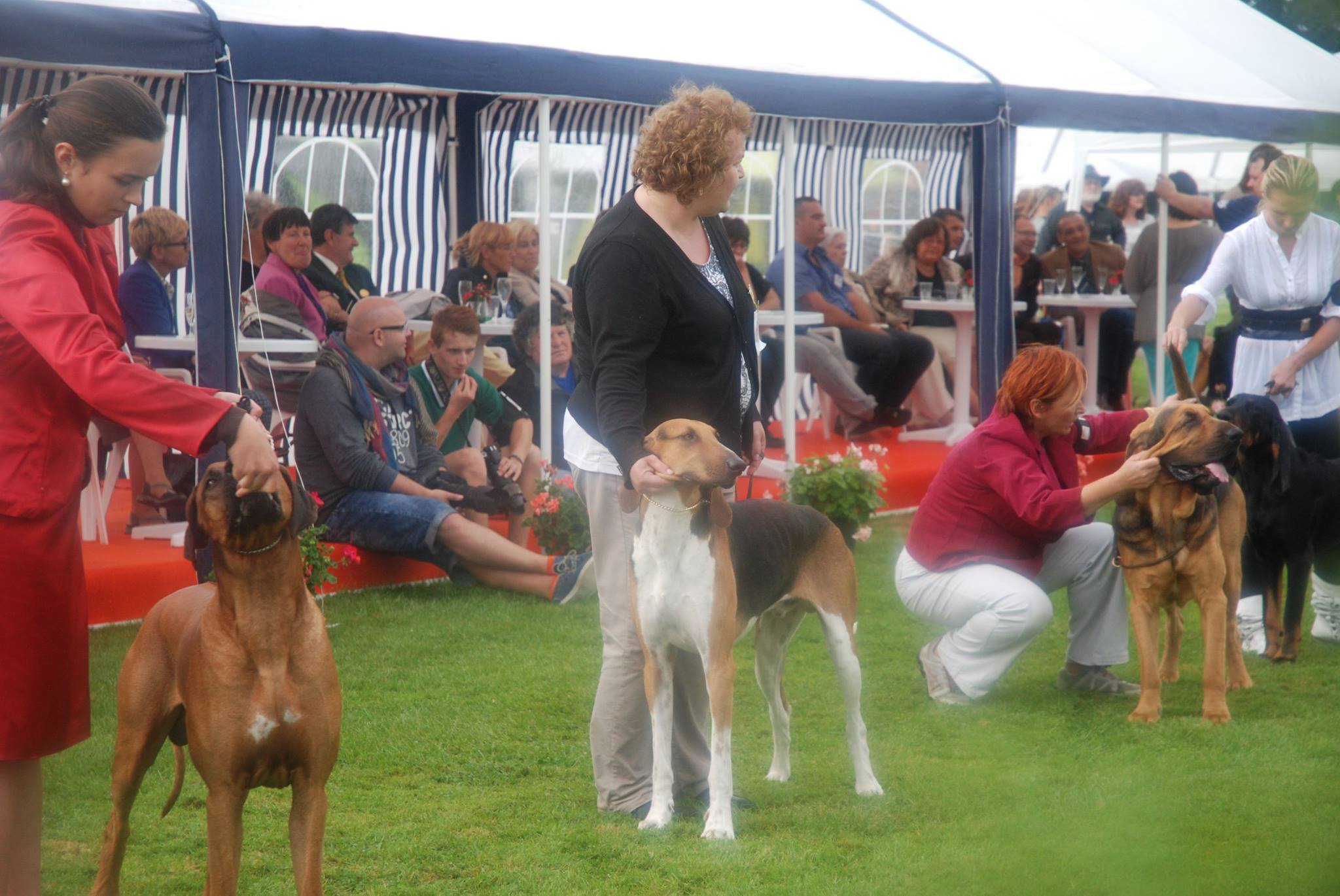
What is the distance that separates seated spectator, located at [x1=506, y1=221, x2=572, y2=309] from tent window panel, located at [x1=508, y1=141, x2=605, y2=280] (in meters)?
1.89

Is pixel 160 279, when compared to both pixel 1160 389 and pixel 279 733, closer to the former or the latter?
pixel 279 733

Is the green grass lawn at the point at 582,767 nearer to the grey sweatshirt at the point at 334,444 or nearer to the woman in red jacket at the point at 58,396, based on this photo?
the grey sweatshirt at the point at 334,444

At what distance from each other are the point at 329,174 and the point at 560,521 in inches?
183

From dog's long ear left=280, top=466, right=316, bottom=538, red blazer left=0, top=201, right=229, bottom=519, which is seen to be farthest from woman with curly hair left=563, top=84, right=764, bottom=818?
red blazer left=0, top=201, right=229, bottom=519

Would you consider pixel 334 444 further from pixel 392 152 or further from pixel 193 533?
pixel 392 152

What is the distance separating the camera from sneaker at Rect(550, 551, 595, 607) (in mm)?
6844

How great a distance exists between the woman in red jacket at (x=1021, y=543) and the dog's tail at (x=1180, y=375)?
9.1 inches

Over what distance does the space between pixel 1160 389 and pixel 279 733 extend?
10076 millimetres

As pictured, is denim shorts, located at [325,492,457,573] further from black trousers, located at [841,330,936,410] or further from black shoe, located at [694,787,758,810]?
black trousers, located at [841,330,936,410]

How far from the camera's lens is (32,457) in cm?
237

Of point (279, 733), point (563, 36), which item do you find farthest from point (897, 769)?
point (563, 36)

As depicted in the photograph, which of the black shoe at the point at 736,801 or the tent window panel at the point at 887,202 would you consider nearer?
the black shoe at the point at 736,801

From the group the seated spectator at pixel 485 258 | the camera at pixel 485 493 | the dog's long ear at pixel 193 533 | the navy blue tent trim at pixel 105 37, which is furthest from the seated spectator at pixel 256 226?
the dog's long ear at pixel 193 533

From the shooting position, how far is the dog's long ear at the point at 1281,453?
5.60 m
